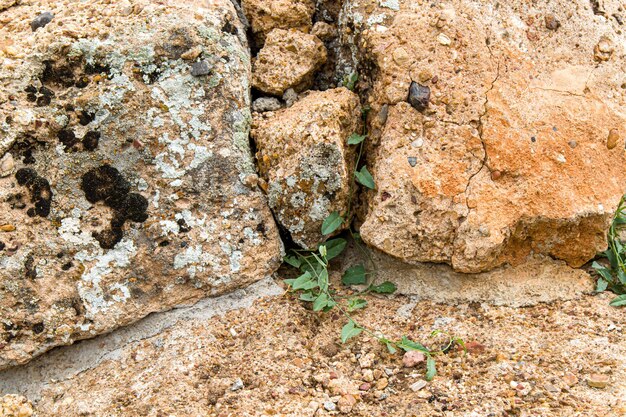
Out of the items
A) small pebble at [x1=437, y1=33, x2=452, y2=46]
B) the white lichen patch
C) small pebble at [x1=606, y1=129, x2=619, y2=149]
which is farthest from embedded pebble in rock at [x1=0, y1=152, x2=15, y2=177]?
small pebble at [x1=606, y1=129, x2=619, y2=149]

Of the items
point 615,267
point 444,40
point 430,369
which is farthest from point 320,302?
point 615,267

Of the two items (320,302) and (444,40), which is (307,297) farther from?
(444,40)

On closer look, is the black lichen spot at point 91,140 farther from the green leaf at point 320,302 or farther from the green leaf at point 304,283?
the green leaf at point 320,302

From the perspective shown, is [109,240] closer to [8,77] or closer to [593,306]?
[8,77]

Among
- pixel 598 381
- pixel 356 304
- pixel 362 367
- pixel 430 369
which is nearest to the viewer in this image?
pixel 598 381

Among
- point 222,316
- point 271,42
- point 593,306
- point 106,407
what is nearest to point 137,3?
point 271,42

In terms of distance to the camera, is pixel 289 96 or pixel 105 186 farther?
pixel 289 96

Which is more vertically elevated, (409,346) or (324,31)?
(324,31)
